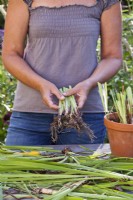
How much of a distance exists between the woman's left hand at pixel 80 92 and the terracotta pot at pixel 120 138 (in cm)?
22

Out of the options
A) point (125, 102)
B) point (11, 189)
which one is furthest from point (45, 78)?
point (11, 189)

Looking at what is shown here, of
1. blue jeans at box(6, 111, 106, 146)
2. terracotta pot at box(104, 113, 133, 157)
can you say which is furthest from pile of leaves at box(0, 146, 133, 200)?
blue jeans at box(6, 111, 106, 146)

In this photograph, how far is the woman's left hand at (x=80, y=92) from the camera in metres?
1.76

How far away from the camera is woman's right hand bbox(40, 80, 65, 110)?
175 cm

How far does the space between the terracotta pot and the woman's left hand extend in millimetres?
218

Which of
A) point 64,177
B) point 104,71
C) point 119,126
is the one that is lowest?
point 64,177

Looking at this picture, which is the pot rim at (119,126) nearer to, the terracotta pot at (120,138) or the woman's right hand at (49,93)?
the terracotta pot at (120,138)

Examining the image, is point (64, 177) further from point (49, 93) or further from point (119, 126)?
point (49, 93)

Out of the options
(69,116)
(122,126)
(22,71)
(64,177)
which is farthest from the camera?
(22,71)

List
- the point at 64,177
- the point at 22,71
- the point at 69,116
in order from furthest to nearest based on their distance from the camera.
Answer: the point at 22,71, the point at 69,116, the point at 64,177

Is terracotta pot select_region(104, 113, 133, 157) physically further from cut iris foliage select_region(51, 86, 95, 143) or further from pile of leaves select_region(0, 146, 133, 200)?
cut iris foliage select_region(51, 86, 95, 143)

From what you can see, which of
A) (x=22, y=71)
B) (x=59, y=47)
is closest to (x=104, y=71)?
(x=59, y=47)

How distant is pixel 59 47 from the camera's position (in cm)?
198

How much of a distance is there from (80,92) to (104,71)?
224 mm
